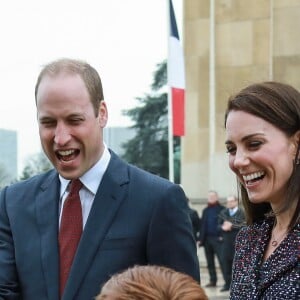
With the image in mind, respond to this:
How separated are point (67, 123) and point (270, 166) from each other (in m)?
0.78

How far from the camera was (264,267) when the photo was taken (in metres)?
2.37

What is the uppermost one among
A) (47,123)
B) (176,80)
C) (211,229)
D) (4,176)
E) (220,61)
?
(47,123)

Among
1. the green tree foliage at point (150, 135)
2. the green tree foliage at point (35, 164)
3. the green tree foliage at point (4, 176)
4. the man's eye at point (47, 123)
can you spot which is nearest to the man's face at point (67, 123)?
the man's eye at point (47, 123)

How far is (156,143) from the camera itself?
91.7 ft

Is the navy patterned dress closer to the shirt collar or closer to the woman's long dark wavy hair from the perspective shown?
the woman's long dark wavy hair

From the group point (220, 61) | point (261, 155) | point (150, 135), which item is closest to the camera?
point (261, 155)

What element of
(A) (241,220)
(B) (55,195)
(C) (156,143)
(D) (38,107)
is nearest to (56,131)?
(D) (38,107)

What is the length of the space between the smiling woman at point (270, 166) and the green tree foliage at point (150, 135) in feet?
81.0

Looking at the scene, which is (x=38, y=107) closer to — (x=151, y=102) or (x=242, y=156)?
(x=242, y=156)

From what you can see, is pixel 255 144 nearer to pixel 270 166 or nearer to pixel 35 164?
pixel 270 166

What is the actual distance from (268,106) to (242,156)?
0.54 ft

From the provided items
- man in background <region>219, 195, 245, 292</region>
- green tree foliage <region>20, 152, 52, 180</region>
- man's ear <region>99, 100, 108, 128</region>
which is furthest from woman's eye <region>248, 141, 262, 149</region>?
green tree foliage <region>20, 152, 52, 180</region>

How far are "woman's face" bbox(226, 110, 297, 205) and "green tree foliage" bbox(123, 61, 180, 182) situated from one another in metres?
24.7

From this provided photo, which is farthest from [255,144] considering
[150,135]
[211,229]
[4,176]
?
[150,135]
